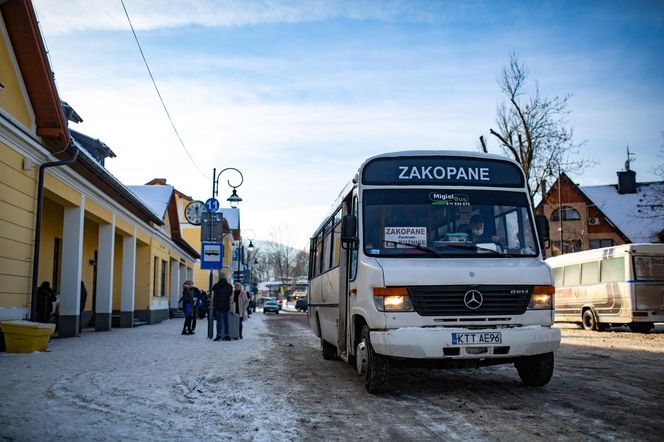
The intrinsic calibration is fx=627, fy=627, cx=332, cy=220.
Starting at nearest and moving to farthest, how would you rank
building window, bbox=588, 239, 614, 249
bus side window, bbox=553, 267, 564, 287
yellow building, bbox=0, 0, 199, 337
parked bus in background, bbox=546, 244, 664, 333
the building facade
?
yellow building, bbox=0, 0, 199, 337, parked bus in background, bbox=546, 244, 664, 333, bus side window, bbox=553, 267, 564, 287, the building facade, building window, bbox=588, 239, 614, 249

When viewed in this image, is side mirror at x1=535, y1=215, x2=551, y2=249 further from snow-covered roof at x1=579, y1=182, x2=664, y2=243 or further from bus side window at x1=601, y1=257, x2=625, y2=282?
snow-covered roof at x1=579, y1=182, x2=664, y2=243

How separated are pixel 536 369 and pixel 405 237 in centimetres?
226

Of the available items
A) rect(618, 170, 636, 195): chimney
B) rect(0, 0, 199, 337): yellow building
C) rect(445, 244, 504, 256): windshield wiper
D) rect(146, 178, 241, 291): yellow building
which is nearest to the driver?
rect(445, 244, 504, 256): windshield wiper

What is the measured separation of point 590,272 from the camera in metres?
22.5

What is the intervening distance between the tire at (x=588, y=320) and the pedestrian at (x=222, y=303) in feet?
42.6

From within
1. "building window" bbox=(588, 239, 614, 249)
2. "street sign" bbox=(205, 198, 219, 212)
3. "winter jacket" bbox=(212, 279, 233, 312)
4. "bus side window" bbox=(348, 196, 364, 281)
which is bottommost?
"winter jacket" bbox=(212, 279, 233, 312)

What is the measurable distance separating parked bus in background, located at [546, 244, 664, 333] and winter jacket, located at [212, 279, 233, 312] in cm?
1240

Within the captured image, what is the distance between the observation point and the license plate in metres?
6.82

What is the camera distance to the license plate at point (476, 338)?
682cm

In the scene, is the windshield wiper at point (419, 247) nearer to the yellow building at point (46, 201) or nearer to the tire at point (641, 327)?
the yellow building at point (46, 201)

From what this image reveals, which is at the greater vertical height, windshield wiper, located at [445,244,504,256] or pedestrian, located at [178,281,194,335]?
windshield wiper, located at [445,244,504,256]

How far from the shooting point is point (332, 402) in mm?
6871

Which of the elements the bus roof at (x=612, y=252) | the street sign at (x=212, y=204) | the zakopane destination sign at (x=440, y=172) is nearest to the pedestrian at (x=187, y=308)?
the street sign at (x=212, y=204)

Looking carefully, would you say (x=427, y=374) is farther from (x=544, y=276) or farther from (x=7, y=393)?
(x=7, y=393)
